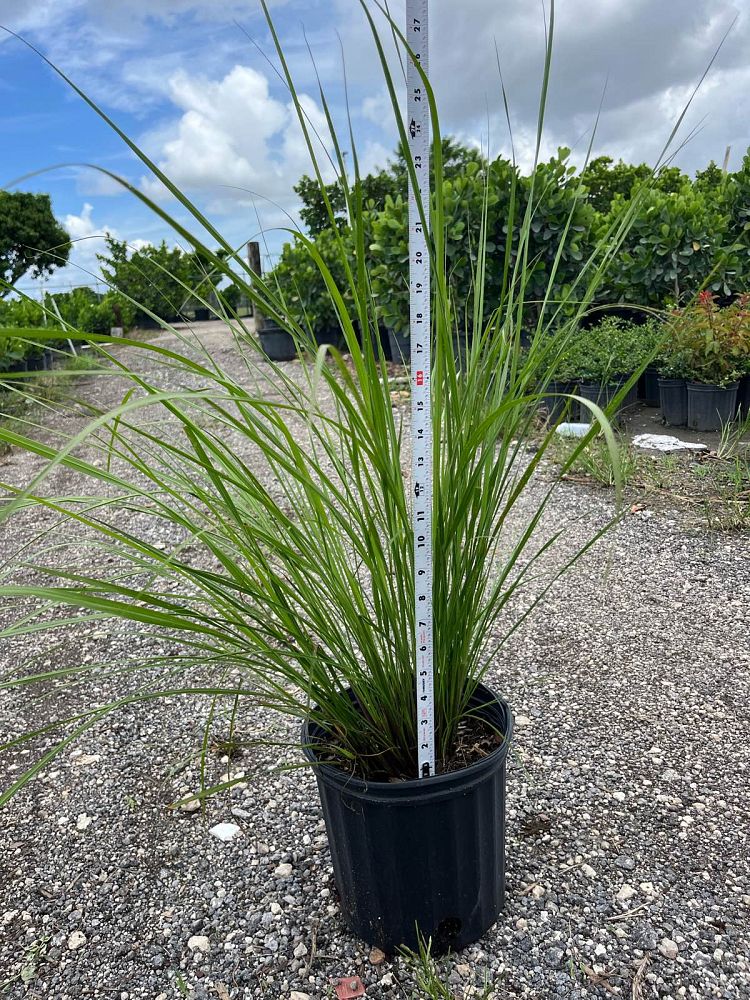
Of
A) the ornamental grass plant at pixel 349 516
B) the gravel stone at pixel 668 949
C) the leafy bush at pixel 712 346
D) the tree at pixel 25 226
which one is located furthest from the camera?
the tree at pixel 25 226

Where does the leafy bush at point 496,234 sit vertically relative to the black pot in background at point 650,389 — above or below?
above

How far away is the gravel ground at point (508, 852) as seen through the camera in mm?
1264

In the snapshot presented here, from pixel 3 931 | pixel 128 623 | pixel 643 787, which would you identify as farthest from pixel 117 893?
pixel 128 623

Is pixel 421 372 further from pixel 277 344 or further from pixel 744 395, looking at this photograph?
pixel 277 344

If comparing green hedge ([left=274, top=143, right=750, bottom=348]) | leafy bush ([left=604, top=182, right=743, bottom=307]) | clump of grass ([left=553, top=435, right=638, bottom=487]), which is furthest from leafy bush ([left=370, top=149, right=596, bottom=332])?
A: clump of grass ([left=553, top=435, right=638, bottom=487])

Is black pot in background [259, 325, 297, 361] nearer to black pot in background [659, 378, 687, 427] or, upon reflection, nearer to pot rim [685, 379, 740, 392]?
black pot in background [659, 378, 687, 427]

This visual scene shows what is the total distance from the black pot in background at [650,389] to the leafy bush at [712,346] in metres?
0.57

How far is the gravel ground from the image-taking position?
1.26 m

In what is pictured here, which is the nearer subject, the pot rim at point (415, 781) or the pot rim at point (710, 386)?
the pot rim at point (415, 781)

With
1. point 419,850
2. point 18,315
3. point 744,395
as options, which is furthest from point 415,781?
point 18,315

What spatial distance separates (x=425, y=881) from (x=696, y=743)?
0.91 m

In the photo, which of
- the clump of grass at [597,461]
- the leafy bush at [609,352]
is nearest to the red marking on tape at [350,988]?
the clump of grass at [597,461]

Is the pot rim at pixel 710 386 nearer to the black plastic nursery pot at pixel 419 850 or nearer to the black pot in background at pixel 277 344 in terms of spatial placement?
the black plastic nursery pot at pixel 419 850

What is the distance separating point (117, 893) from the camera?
4.87 ft
